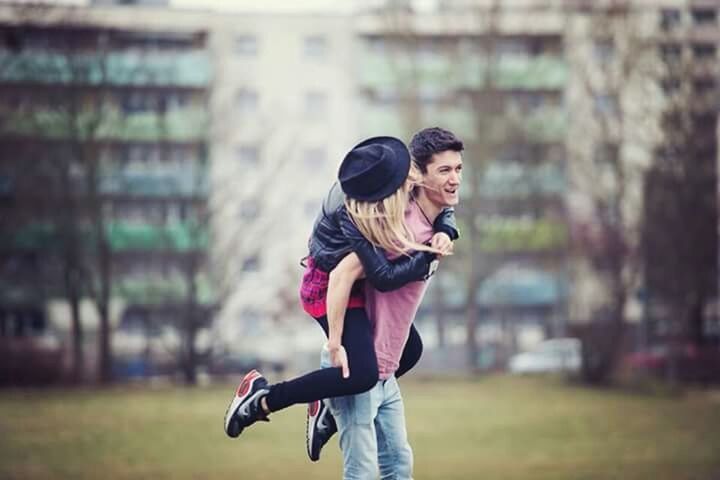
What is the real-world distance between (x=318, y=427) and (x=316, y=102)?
51.9 meters

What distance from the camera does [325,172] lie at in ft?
181

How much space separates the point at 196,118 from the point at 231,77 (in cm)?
394

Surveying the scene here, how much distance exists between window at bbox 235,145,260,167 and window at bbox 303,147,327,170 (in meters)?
2.32

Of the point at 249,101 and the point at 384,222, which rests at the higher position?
the point at 249,101

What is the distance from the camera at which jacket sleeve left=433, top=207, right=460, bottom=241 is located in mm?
4504

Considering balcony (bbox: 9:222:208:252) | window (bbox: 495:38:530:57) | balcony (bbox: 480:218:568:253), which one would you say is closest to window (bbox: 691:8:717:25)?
window (bbox: 495:38:530:57)

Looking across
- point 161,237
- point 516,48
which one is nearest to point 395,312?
point 161,237

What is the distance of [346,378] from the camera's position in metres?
4.36

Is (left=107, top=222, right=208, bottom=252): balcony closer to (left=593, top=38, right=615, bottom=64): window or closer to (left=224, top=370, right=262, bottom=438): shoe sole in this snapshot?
(left=593, top=38, right=615, bottom=64): window

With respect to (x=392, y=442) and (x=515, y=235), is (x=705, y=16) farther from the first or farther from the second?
(x=392, y=442)

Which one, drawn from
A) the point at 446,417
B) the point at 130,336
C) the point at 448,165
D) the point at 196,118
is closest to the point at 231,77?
the point at 196,118

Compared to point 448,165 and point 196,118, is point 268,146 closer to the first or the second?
point 196,118

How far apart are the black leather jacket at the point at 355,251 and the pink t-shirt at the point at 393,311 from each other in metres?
0.10

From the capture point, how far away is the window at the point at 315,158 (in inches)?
2176
